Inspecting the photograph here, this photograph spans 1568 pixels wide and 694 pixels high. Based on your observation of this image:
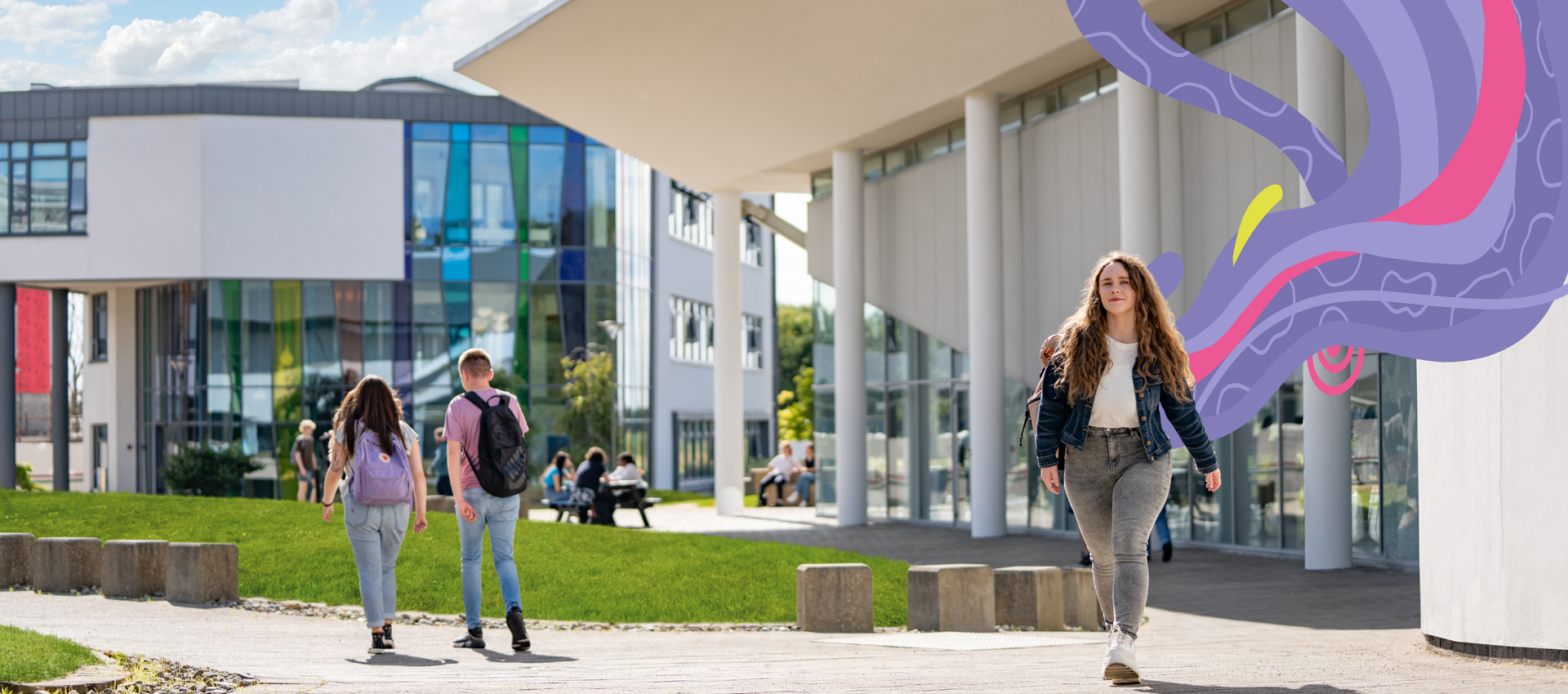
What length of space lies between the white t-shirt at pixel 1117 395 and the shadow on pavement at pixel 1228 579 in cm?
127

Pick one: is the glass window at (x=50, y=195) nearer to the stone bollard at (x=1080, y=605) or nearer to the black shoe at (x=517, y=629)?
the black shoe at (x=517, y=629)

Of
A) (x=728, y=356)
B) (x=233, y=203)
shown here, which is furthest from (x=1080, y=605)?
(x=233, y=203)

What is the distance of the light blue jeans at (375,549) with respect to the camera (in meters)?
8.35

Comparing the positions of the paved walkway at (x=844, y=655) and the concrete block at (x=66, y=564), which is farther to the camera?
the concrete block at (x=66, y=564)

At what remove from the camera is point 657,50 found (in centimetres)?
2252

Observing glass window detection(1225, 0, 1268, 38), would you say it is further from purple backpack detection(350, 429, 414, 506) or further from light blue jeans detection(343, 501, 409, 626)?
light blue jeans detection(343, 501, 409, 626)

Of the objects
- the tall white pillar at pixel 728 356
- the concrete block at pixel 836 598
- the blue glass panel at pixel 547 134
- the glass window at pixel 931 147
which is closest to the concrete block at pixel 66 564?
the concrete block at pixel 836 598

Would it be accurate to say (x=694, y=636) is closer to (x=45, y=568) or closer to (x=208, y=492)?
(x=45, y=568)

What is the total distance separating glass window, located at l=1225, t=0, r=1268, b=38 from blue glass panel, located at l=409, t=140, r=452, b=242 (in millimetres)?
26161

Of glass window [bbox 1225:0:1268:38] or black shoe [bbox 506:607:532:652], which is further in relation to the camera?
glass window [bbox 1225:0:1268:38]

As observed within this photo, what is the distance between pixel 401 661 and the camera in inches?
315

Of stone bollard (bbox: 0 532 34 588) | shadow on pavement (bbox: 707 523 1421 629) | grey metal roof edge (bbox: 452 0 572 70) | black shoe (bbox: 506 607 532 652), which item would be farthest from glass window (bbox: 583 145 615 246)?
black shoe (bbox: 506 607 532 652)

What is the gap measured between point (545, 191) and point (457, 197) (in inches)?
92.5

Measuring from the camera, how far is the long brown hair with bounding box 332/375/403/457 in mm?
8391
